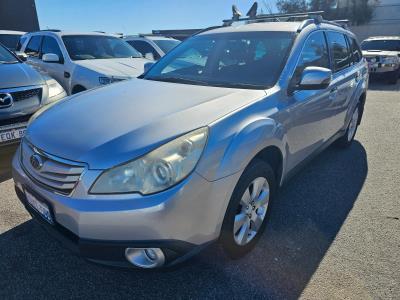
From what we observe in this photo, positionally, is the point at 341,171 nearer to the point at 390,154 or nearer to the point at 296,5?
the point at 390,154

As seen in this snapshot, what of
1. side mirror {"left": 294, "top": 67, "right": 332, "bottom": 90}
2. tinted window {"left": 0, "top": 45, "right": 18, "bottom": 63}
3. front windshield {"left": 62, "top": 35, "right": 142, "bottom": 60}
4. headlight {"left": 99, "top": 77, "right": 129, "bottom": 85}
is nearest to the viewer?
side mirror {"left": 294, "top": 67, "right": 332, "bottom": 90}

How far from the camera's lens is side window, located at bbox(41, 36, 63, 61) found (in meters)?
6.28

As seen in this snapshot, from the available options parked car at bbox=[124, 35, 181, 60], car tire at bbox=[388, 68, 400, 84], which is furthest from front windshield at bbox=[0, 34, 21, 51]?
car tire at bbox=[388, 68, 400, 84]

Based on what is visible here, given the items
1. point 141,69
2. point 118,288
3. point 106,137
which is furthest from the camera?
point 141,69

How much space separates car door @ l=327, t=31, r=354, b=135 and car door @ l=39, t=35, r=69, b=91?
14.6ft

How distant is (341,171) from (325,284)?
84.7 inches

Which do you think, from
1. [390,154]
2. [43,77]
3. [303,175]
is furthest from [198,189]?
[390,154]

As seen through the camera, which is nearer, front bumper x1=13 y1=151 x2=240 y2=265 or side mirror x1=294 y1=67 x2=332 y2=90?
front bumper x1=13 y1=151 x2=240 y2=265

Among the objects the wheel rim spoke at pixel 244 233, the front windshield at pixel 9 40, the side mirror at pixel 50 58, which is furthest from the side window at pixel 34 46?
the wheel rim spoke at pixel 244 233

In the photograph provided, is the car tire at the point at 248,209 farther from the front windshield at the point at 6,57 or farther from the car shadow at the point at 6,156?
the front windshield at the point at 6,57

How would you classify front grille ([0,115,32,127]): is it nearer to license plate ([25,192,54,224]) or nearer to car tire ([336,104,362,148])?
license plate ([25,192,54,224])

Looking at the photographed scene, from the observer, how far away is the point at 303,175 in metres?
4.01

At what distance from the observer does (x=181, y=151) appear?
6.09ft

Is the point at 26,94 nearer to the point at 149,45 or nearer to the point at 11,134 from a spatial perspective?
the point at 11,134
